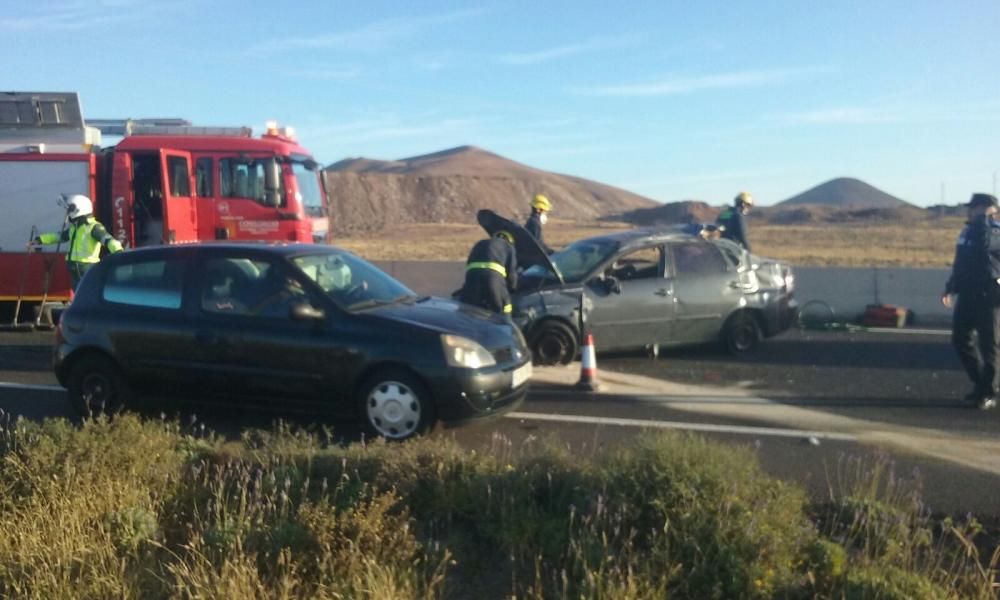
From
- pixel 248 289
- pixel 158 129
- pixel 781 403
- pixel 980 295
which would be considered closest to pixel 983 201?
pixel 980 295

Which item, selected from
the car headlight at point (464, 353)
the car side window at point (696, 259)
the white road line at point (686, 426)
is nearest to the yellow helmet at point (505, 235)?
the white road line at point (686, 426)

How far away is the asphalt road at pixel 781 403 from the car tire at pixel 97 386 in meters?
0.45

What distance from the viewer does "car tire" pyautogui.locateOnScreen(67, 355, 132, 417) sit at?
805cm

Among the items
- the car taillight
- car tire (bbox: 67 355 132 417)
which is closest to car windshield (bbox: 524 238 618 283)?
the car taillight

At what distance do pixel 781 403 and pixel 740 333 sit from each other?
2.59m

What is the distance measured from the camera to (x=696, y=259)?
1155 centimetres

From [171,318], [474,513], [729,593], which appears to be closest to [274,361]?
[171,318]

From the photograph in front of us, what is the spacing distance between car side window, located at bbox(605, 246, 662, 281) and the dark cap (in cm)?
349

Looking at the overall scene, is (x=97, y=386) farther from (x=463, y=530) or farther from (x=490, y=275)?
(x=463, y=530)

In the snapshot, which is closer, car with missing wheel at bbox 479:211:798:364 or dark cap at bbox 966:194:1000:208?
dark cap at bbox 966:194:1000:208

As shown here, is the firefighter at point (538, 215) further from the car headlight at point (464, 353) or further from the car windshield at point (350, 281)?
the car headlight at point (464, 353)

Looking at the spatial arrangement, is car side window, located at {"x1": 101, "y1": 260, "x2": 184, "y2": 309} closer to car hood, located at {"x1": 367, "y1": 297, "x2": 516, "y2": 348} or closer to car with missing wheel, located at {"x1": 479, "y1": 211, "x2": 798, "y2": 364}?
car hood, located at {"x1": 367, "y1": 297, "x2": 516, "y2": 348}

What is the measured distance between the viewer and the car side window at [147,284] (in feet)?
26.3

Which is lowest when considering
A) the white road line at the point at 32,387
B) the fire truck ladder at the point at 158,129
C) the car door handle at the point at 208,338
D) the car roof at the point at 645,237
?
the white road line at the point at 32,387
